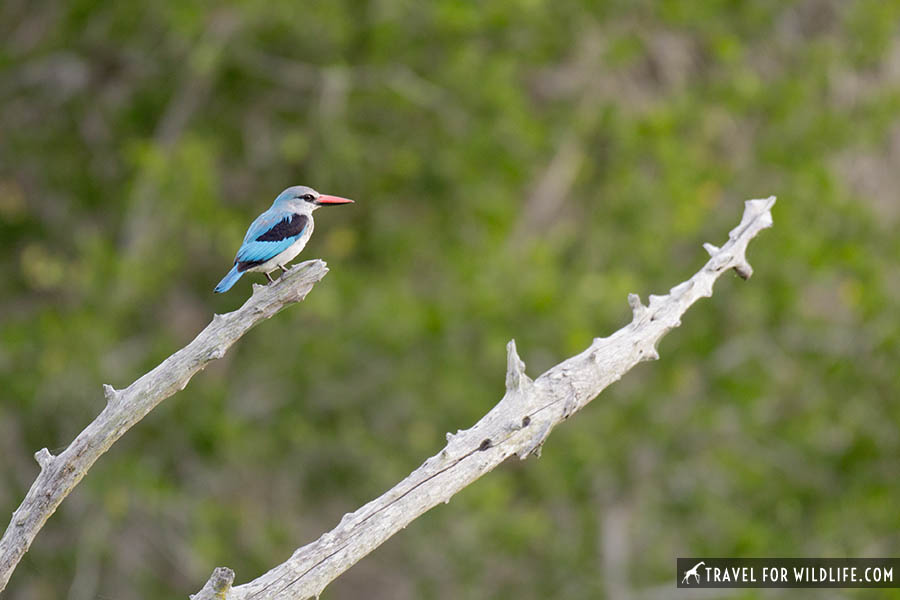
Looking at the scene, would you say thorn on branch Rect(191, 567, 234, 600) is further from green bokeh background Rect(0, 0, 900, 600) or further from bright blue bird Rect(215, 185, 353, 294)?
green bokeh background Rect(0, 0, 900, 600)

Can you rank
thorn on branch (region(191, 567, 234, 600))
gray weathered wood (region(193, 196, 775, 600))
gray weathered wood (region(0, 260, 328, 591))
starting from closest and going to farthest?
thorn on branch (region(191, 567, 234, 600))
gray weathered wood (region(0, 260, 328, 591))
gray weathered wood (region(193, 196, 775, 600))

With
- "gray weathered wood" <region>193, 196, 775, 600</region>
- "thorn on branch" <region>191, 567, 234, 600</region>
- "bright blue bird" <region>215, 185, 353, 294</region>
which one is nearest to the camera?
"thorn on branch" <region>191, 567, 234, 600</region>

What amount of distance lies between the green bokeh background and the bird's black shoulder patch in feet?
18.4

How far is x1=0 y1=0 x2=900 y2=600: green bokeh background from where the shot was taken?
10.3 metres

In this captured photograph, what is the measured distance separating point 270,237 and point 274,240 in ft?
0.12

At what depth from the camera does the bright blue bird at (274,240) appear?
4.15 m

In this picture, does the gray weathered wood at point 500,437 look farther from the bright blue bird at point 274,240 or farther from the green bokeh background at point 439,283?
the green bokeh background at point 439,283

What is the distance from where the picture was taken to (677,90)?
40.5ft

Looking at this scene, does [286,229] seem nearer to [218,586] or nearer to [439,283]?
[218,586]

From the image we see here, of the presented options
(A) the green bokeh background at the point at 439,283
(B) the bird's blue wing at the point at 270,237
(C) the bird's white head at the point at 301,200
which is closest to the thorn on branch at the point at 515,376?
(B) the bird's blue wing at the point at 270,237

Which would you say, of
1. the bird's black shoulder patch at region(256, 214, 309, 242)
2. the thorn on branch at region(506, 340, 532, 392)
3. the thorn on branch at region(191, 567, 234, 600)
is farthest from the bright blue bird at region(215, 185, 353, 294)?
the thorn on branch at region(191, 567, 234, 600)

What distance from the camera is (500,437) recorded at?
3.74 meters

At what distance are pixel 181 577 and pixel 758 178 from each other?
718cm

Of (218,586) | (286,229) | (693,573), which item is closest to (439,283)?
(693,573)
